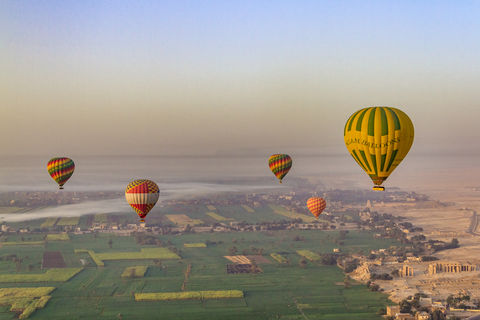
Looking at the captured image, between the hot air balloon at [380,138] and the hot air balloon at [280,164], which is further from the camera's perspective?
the hot air balloon at [280,164]

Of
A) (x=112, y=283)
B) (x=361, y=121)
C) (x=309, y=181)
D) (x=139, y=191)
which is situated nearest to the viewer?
(x=361, y=121)

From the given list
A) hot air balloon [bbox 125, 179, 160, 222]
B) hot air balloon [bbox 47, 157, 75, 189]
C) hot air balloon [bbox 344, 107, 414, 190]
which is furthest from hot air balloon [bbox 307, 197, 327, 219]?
hot air balloon [bbox 344, 107, 414, 190]

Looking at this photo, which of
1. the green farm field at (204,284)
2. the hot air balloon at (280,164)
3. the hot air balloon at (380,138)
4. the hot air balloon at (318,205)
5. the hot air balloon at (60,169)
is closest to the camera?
the hot air balloon at (380,138)

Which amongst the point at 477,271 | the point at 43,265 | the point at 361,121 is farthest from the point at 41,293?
the point at 477,271

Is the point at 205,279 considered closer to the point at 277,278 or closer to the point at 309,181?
the point at 277,278

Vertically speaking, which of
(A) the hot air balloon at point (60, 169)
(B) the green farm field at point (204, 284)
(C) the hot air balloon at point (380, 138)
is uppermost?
(C) the hot air balloon at point (380, 138)

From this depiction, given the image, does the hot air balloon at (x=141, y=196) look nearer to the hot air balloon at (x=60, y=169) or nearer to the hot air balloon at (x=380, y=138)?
the hot air balloon at (x=60, y=169)

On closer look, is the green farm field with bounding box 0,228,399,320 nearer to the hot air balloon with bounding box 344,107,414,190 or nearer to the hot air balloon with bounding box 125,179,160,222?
the hot air balloon with bounding box 125,179,160,222

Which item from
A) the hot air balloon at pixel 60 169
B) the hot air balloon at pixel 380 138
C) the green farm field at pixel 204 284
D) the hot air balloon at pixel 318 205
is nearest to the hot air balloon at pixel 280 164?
the hot air balloon at pixel 318 205
